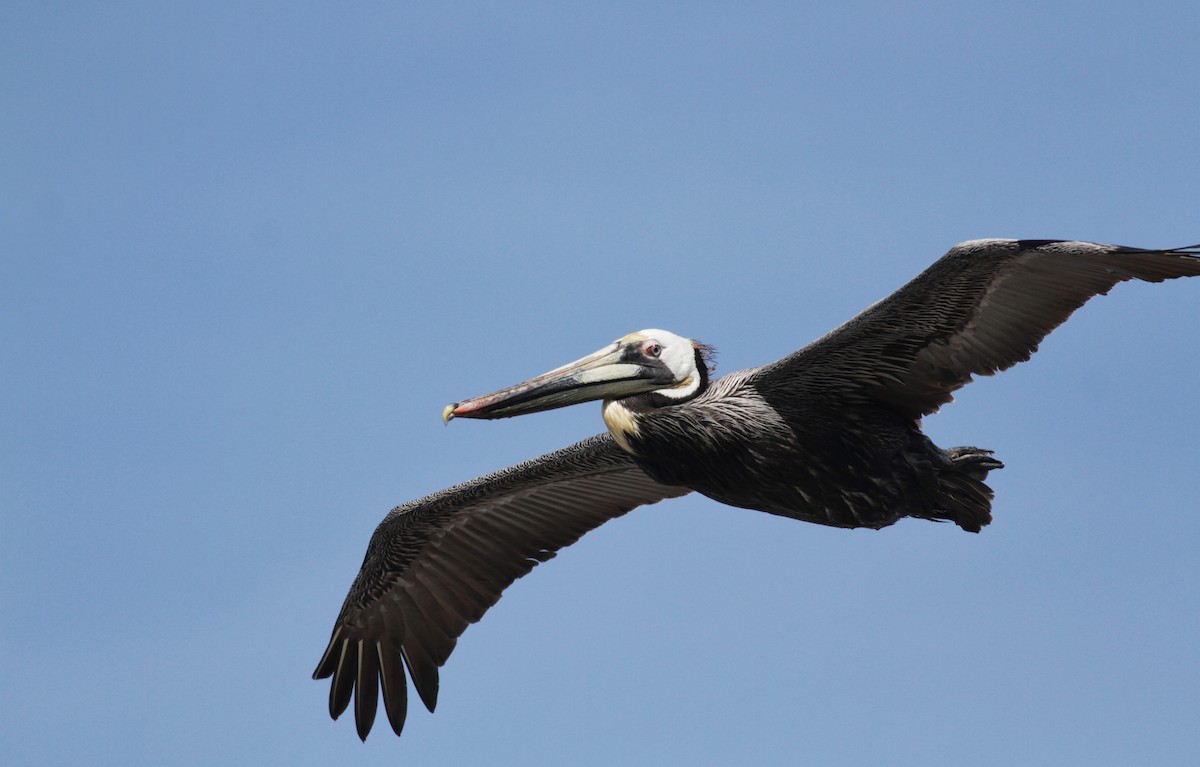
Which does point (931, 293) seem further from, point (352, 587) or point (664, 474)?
point (352, 587)

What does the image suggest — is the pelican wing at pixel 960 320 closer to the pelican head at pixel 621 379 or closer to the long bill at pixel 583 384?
the pelican head at pixel 621 379

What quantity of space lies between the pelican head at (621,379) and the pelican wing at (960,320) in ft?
2.06

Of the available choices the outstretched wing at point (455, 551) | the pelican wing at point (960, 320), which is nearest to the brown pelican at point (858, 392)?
the pelican wing at point (960, 320)

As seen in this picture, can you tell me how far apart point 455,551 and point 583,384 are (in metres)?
2.85

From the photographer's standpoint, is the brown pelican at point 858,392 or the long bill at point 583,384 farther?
the long bill at point 583,384

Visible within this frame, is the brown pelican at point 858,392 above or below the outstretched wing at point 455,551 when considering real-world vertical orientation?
below

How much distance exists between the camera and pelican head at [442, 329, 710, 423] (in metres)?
11.5

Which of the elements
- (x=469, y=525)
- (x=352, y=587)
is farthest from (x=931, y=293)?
(x=352, y=587)

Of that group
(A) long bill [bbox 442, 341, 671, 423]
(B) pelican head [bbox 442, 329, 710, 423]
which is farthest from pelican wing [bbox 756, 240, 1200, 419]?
(A) long bill [bbox 442, 341, 671, 423]

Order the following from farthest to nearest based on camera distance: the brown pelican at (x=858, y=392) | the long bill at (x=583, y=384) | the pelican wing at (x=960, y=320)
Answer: the long bill at (x=583, y=384) → the brown pelican at (x=858, y=392) → the pelican wing at (x=960, y=320)

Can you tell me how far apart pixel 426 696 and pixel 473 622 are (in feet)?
2.50

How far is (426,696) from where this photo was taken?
526 inches

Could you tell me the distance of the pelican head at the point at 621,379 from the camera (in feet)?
37.9

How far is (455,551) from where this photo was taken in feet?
45.4
